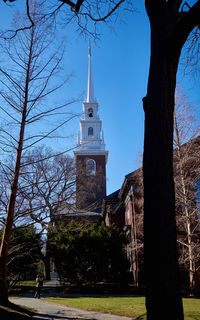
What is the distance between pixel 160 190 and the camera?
11.6ft

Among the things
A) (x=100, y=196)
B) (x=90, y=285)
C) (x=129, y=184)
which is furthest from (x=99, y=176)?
(x=90, y=285)

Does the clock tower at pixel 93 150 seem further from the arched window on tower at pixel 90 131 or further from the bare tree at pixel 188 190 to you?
the bare tree at pixel 188 190

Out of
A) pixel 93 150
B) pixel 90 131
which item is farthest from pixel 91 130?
pixel 93 150

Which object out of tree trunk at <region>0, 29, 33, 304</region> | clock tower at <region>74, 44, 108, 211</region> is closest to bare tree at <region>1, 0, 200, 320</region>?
tree trunk at <region>0, 29, 33, 304</region>

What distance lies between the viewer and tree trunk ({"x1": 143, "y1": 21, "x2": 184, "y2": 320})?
3.13 meters

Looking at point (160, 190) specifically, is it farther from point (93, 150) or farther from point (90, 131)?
point (90, 131)

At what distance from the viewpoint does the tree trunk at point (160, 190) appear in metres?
3.13

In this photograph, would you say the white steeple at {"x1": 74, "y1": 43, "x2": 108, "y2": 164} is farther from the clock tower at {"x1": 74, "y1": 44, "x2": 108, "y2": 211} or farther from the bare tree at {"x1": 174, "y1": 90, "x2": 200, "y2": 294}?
the bare tree at {"x1": 174, "y1": 90, "x2": 200, "y2": 294}

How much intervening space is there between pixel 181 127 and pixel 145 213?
1180 centimetres

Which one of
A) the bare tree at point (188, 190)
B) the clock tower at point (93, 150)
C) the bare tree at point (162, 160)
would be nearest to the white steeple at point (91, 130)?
the clock tower at point (93, 150)

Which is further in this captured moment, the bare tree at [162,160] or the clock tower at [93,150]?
the clock tower at [93,150]

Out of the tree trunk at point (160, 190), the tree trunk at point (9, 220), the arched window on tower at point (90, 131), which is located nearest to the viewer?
the tree trunk at point (160, 190)

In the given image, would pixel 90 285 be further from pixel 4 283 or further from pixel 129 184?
pixel 4 283

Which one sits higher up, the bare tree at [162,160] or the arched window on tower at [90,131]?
the arched window on tower at [90,131]
